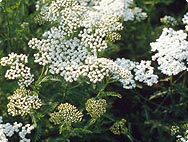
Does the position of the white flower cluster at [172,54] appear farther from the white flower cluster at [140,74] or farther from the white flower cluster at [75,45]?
the white flower cluster at [75,45]

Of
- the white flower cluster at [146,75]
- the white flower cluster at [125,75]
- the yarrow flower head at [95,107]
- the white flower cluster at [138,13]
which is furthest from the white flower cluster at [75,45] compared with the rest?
the white flower cluster at [138,13]

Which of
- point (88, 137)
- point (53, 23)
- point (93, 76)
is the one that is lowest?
point (88, 137)

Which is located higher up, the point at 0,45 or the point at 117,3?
the point at 117,3

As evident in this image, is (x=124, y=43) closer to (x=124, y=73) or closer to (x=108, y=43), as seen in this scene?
(x=108, y=43)

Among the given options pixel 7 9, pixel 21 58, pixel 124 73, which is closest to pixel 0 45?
pixel 7 9

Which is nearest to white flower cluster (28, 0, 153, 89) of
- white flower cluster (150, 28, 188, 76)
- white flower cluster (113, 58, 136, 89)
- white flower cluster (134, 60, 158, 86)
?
white flower cluster (113, 58, 136, 89)

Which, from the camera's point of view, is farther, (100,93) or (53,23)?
(53,23)

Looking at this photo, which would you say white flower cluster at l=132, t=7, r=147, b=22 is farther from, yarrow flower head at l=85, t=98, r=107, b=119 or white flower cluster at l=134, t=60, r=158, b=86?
yarrow flower head at l=85, t=98, r=107, b=119
